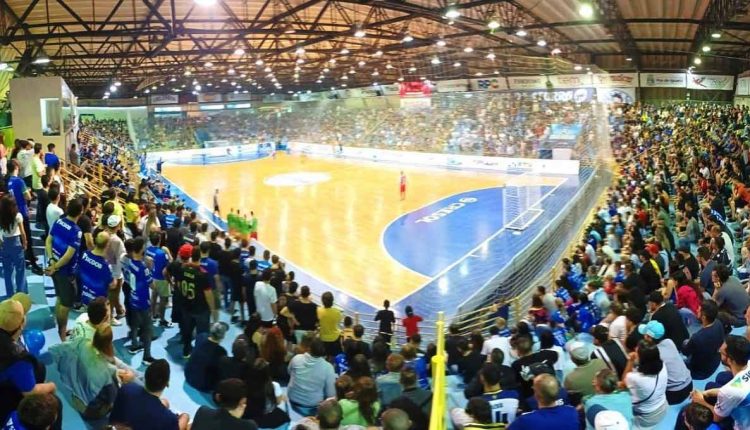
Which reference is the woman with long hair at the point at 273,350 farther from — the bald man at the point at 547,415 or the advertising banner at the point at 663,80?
the advertising banner at the point at 663,80

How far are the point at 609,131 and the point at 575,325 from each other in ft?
77.7

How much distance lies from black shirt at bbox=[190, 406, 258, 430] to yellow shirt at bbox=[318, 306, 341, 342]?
367cm

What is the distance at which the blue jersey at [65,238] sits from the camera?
19.1 ft

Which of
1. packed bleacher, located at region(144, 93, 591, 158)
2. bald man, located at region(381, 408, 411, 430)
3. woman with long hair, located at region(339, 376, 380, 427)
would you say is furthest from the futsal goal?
bald man, located at region(381, 408, 411, 430)

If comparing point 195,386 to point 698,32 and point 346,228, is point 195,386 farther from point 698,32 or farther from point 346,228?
point 698,32

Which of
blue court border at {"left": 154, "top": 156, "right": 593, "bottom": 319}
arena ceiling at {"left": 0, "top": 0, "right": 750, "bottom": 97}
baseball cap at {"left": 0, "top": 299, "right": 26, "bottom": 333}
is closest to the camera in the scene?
baseball cap at {"left": 0, "top": 299, "right": 26, "bottom": 333}

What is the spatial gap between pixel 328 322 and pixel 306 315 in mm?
297

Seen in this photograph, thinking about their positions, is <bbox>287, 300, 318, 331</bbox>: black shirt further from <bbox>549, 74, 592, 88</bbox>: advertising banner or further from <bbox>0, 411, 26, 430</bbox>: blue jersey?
<bbox>549, 74, 592, 88</bbox>: advertising banner

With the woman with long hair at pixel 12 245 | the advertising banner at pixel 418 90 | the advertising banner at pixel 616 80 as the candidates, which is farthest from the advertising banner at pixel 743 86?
the woman with long hair at pixel 12 245

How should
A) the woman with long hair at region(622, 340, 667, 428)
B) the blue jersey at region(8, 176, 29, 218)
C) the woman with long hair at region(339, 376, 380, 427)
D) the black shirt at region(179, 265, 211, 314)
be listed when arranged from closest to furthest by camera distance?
the woman with long hair at region(339, 376, 380, 427) < the woman with long hair at region(622, 340, 667, 428) < the black shirt at region(179, 265, 211, 314) < the blue jersey at region(8, 176, 29, 218)

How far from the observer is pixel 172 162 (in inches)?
1827

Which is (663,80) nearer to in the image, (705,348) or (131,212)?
(705,348)

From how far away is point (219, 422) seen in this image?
3473 millimetres

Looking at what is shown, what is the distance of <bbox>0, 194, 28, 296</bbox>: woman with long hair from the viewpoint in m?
5.61
